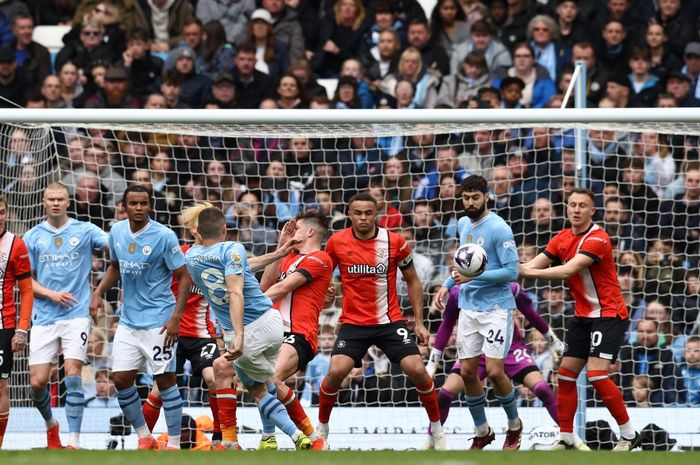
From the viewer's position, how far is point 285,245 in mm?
9266

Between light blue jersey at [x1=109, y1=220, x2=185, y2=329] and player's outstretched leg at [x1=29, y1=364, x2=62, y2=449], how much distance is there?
76 cm

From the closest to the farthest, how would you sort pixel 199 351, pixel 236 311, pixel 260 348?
pixel 236 311, pixel 260 348, pixel 199 351

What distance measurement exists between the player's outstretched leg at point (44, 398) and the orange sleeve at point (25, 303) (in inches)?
14.3

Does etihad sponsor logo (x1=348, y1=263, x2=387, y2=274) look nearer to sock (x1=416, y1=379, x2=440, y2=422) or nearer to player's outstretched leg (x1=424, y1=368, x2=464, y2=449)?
sock (x1=416, y1=379, x2=440, y2=422)

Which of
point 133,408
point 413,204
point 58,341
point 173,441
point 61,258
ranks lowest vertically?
point 173,441

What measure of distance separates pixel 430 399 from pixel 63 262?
3.15 metres

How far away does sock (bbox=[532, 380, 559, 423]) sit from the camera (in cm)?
1030

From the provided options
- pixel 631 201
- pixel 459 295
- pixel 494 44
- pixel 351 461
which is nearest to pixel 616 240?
pixel 631 201

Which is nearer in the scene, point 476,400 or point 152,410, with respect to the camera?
point 476,400

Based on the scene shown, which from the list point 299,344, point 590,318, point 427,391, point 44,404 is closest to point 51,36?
point 44,404


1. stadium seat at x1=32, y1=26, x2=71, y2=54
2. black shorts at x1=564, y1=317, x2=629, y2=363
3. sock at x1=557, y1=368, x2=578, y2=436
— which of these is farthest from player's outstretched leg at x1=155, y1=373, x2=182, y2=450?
stadium seat at x1=32, y1=26, x2=71, y2=54

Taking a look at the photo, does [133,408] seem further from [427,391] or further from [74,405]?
[427,391]

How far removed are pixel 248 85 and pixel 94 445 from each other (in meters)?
5.11

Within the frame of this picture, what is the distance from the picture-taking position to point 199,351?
1016cm
